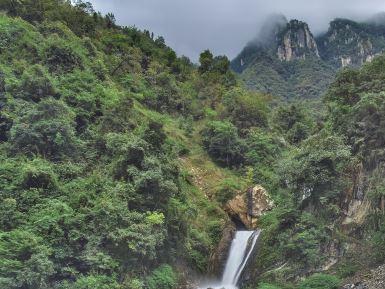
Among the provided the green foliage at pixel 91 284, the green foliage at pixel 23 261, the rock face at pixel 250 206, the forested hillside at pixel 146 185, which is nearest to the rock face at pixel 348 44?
the forested hillside at pixel 146 185

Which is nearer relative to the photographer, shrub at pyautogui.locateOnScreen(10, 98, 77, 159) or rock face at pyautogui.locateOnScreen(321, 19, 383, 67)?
shrub at pyautogui.locateOnScreen(10, 98, 77, 159)

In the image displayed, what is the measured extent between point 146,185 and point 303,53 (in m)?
122

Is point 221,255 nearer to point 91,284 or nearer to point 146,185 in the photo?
point 146,185

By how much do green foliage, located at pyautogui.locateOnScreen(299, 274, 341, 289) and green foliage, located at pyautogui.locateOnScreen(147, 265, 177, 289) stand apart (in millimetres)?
6173

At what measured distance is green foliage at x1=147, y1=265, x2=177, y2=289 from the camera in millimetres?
21188

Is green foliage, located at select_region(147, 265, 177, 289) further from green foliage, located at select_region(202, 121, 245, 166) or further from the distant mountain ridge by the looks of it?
the distant mountain ridge

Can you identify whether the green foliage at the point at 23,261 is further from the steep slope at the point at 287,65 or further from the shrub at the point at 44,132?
the steep slope at the point at 287,65

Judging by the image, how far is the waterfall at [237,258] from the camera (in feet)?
85.9

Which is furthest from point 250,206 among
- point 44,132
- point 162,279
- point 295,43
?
point 295,43

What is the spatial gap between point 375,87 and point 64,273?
22032 millimetres

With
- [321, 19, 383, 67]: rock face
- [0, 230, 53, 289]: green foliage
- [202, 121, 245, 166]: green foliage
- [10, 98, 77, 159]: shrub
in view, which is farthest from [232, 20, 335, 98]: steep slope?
[0, 230, 53, 289]: green foliage

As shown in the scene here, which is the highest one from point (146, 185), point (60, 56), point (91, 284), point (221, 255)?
point (60, 56)

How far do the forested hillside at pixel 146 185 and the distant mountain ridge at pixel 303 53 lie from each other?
215ft

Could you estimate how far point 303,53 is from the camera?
135250mm
